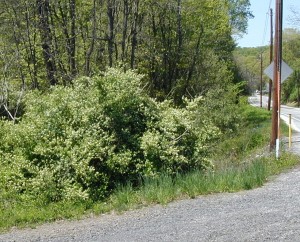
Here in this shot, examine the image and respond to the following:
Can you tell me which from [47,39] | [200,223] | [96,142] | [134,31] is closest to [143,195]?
[96,142]

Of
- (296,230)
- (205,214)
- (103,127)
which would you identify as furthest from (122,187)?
(296,230)

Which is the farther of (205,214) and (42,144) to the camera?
(42,144)

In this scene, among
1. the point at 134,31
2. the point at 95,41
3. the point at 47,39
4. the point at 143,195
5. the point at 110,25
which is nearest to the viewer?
the point at 143,195

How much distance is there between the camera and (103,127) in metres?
10.7

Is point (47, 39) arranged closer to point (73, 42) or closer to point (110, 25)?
point (73, 42)

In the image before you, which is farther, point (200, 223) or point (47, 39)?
point (47, 39)

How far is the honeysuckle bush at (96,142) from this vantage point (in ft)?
32.2

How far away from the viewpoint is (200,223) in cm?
733

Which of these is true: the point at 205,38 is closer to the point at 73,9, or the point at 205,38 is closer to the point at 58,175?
the point at 73,9

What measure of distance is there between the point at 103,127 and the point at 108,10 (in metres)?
12.0

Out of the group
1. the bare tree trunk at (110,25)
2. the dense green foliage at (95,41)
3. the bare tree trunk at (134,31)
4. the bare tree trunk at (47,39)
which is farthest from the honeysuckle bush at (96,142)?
the bare tree trunk at (134,31)

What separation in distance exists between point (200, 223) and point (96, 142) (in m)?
3.56

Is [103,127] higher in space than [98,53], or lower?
lower

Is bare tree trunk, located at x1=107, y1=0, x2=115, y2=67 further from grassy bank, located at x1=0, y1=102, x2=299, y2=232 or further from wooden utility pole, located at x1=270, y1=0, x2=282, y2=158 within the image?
grassy bank, located at x1=0, y1=102, x2=299, y2=232
